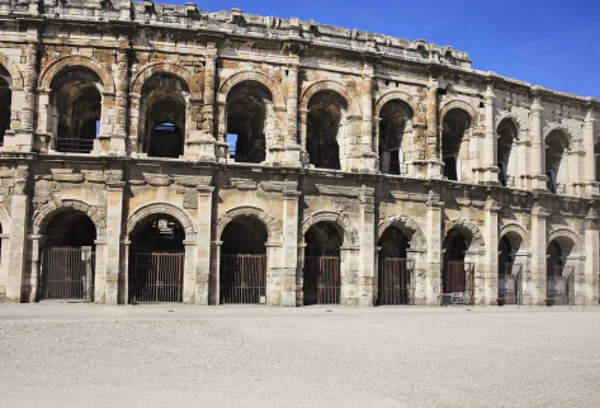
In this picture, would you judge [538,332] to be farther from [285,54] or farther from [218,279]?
[285,54]

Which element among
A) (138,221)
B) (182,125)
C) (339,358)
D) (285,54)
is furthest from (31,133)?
(339,358)

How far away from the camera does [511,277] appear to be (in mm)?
22016

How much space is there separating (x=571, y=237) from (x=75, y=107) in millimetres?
18943

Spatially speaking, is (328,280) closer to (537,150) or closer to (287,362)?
(537,150)

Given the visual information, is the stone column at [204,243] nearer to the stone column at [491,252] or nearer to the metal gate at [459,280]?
the metal gate at [459,280]

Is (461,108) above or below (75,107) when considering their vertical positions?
above

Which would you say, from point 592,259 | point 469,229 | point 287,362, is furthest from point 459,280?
point 287,362

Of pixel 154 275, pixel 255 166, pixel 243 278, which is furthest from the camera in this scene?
pixel 243 278

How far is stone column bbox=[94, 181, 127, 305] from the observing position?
16.9 m

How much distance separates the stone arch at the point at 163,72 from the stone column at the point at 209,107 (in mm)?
391

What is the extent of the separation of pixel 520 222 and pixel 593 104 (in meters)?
6.69

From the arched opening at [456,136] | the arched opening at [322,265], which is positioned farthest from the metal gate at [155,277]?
the arched opening at [456,136]

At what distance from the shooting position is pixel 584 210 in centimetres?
2411

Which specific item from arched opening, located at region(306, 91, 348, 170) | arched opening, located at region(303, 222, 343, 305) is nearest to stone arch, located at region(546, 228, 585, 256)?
arched opening, located at region(303, 222, 343, 305)
